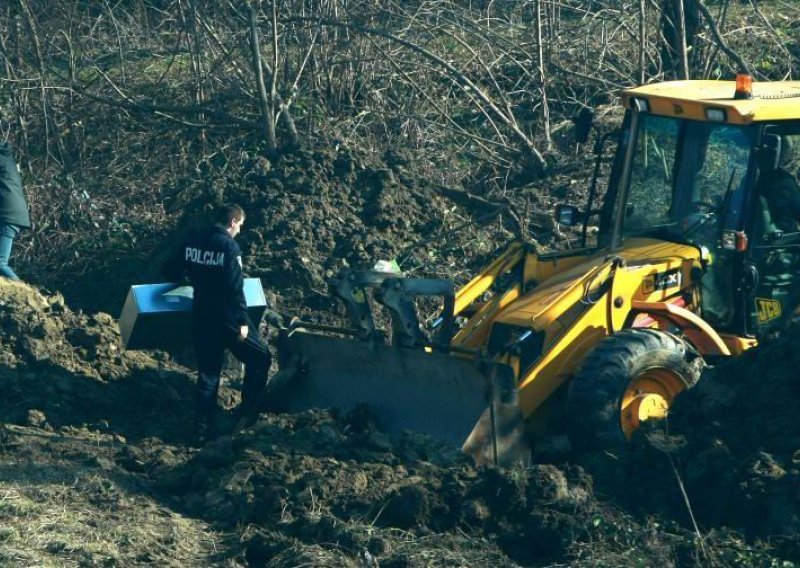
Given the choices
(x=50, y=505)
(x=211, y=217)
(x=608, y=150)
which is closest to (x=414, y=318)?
(x=50, y=505)

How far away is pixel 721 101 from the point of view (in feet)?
30.0

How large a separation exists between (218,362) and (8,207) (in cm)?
338

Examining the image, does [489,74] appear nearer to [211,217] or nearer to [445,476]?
[211,217]

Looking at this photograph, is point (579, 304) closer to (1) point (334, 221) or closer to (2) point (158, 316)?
(2) point (158, 316)

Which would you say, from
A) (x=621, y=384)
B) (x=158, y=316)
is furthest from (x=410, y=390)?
(x=158, y=316)

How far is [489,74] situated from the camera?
15969mm

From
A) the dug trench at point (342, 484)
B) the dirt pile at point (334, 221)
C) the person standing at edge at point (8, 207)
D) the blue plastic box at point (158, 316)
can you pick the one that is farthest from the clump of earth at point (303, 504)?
the dirt pile at point (334, 221)

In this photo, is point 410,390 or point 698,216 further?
point 698,216

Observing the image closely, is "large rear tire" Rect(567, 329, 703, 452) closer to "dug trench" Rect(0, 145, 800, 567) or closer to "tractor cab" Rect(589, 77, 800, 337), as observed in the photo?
"dug trench" Rect(0, 145, 800, 567)

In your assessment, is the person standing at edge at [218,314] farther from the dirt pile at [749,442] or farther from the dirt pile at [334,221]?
the dirt pile at [749,442]

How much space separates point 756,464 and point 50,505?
13.0 ft

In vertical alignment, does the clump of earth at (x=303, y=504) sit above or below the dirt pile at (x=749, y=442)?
below

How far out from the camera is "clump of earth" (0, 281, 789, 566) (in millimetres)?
7375

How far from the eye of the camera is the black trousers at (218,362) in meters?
10.0
